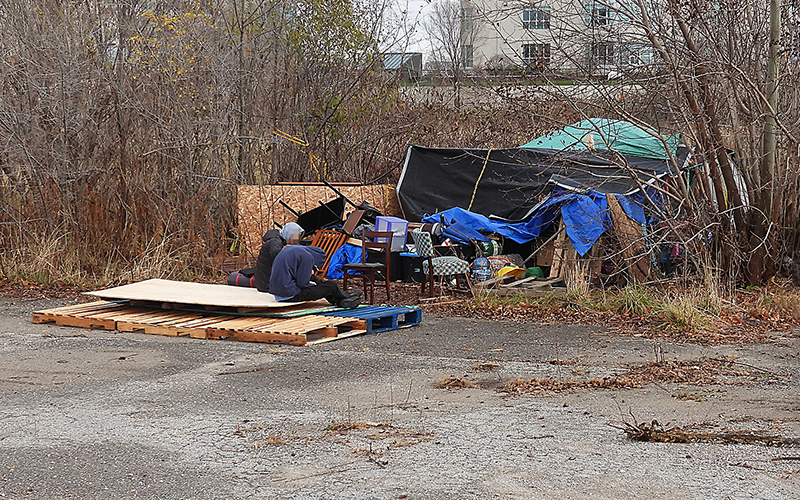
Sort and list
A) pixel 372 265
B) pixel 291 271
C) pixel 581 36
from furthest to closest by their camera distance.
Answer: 1. pixel 372 265
2. pixel 581 36
3. pixel 291 271

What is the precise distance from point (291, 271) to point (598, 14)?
217 inches

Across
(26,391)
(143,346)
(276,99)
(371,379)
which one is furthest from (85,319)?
(276,99)

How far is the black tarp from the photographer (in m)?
15.1

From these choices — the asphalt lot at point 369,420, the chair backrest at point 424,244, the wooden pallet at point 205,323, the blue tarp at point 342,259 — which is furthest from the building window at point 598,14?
the blue tarp at point 342,259

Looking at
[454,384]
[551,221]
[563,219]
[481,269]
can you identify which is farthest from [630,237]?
[454,384]

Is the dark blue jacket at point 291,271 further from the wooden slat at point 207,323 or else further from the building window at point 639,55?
the building window at point 639,55

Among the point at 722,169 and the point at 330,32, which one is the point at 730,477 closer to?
the point at 722,169

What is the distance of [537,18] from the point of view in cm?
1206

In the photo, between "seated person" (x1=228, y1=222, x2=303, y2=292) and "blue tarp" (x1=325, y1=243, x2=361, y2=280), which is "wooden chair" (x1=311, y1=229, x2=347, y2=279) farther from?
"seated person" (x1=228, y1=222, x2=303, y2=292)

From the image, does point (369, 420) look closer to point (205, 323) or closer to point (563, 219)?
point (205, 323)

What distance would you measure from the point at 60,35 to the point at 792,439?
44.1 ft

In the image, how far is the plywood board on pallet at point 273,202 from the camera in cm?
1584

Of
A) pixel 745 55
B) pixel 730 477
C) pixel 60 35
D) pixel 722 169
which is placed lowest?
pixel 730 477

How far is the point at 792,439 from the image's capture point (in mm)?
5668
